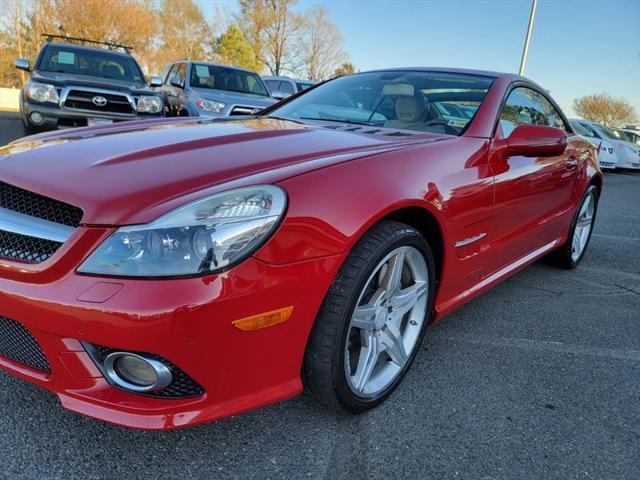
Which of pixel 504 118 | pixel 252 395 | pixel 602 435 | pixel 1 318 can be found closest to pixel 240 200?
pixel 252 395

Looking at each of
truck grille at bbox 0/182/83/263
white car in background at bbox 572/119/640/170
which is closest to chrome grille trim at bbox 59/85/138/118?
truck grille at bbox 0/182/83/263

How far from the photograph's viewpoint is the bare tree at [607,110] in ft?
135

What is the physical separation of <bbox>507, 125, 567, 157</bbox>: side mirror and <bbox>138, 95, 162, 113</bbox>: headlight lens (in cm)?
559

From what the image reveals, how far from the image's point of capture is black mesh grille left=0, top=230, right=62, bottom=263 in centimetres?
150

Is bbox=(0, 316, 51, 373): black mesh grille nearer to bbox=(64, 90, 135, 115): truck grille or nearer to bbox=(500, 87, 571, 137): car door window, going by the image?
bbox=(500, 87, 571, 137): car door window

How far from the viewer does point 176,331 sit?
136 cm

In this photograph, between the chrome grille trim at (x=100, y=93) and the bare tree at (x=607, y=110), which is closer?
the chrome grille trim at (x=100, y=93)

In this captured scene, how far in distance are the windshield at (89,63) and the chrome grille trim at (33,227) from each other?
21.2 feet

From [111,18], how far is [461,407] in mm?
34526

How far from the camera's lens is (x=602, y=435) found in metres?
1.96

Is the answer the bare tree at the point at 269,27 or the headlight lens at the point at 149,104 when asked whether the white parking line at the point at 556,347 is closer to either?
the headlight lens at the point at 149,104

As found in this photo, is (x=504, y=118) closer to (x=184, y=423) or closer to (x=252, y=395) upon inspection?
(x=252, y=395)

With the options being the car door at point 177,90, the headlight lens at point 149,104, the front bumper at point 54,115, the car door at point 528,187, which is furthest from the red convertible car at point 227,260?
the car door at point 177,90

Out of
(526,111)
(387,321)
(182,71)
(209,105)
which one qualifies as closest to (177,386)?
(387,321)
